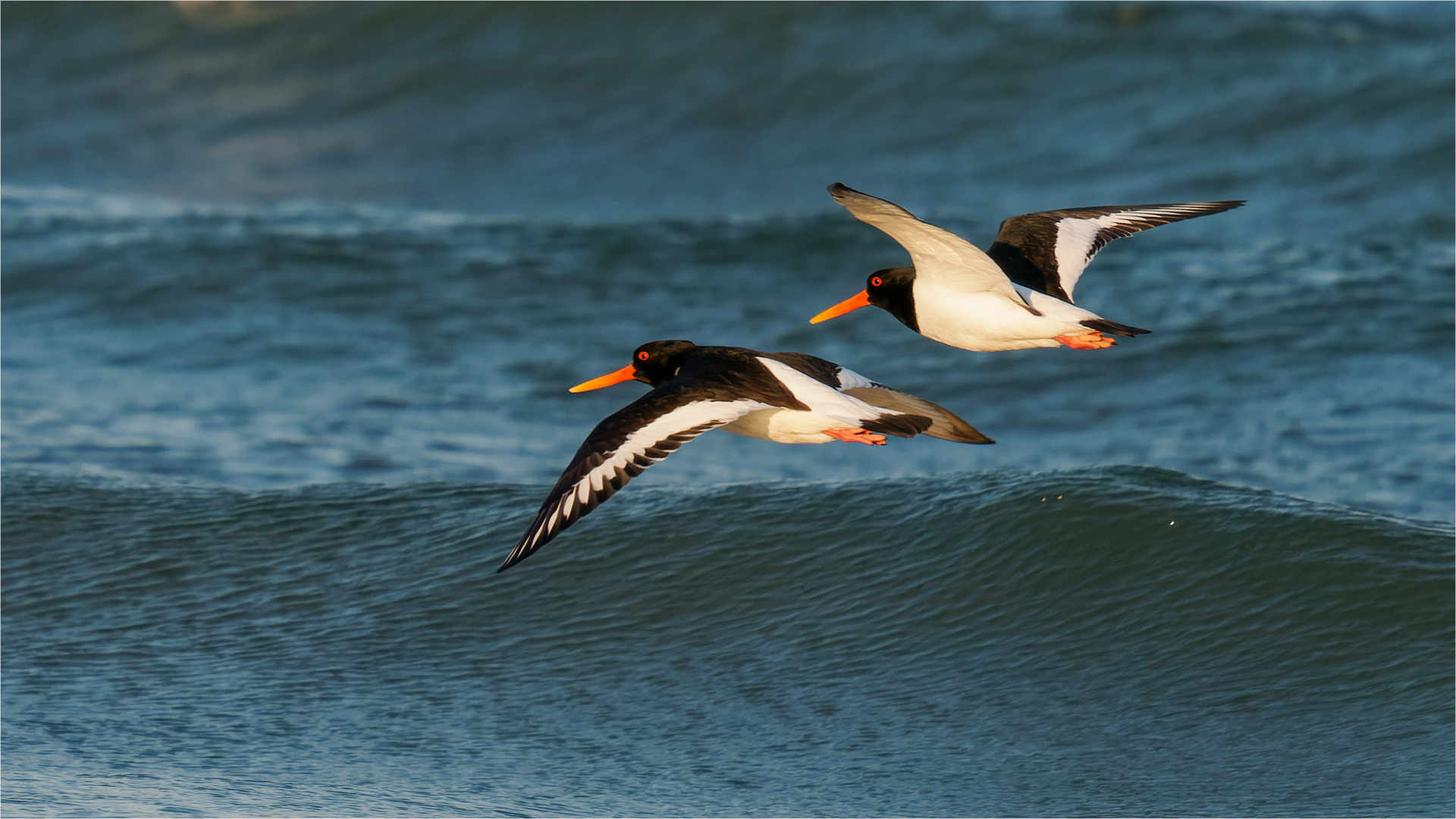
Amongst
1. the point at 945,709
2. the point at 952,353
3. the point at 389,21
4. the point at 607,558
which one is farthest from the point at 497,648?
the point at 389,21

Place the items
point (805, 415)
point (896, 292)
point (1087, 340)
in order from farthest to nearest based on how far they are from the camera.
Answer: point (896, 292) < point (1087, 340) < point (805, 415)

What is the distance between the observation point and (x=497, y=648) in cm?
764

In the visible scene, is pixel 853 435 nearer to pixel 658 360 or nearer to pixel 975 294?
pixel 975 294

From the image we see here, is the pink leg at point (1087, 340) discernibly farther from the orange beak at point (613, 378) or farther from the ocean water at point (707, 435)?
the ocean water at point (707, 435)

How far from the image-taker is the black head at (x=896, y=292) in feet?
16.9

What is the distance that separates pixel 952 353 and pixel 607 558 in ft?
18.0

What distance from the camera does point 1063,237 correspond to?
19.0ft

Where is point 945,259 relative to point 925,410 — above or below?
above

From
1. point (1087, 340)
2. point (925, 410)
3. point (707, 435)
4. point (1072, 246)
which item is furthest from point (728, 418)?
point (707, 435)

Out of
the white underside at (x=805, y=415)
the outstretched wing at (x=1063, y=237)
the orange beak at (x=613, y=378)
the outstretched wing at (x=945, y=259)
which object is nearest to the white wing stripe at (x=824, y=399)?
the white underside at (x=805, y=415)

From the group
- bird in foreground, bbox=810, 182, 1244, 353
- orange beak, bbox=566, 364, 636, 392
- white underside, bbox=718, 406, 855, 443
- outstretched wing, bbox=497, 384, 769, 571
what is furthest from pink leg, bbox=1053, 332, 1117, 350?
orange beak, bbox=566, 364, 636, 392

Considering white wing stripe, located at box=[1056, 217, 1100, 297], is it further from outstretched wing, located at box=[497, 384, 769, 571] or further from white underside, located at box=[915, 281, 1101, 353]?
outstretched wing, located at box=[497, 384, 769, 571]

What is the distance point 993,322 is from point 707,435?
257 inches

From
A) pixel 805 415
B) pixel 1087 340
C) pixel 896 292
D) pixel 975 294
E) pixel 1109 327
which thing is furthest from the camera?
pixel 896 292
